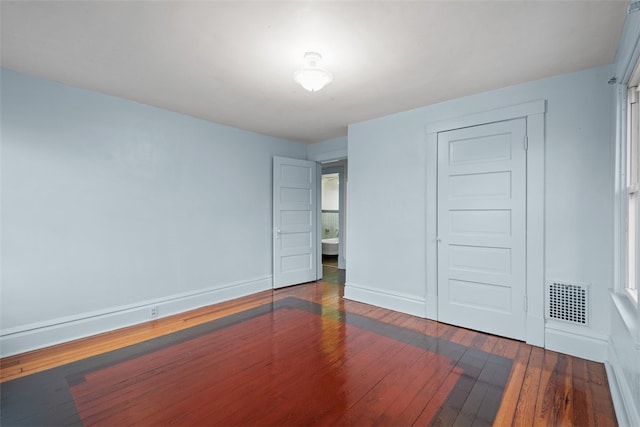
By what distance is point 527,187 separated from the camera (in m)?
2.83

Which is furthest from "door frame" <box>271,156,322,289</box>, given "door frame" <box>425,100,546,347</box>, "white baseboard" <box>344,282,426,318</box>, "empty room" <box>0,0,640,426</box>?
"door frame" <box>425,100,546,347</box>

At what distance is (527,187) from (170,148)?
401 centimetres

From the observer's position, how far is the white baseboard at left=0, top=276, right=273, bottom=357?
2.63m

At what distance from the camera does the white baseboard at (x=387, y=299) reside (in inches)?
141

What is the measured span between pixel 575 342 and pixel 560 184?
1403 millimetres

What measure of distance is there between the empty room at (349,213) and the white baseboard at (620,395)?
0.10 feet

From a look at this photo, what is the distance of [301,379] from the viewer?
2.25 metres

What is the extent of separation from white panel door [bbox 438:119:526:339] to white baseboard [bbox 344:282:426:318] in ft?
0.90

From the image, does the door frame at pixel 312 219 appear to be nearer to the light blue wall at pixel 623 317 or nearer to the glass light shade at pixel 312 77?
the glass light shade at pixel 312 77

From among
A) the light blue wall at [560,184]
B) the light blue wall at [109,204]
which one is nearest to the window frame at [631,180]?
the light blue wall at [560,184]

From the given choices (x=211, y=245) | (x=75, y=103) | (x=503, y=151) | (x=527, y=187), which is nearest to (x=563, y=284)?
(x=527, y=187)

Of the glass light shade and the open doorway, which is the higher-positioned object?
the glass light shade

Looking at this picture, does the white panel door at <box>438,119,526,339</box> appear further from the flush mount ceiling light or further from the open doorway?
the open doorway

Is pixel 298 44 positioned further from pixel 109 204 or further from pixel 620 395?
pixel 620 395
